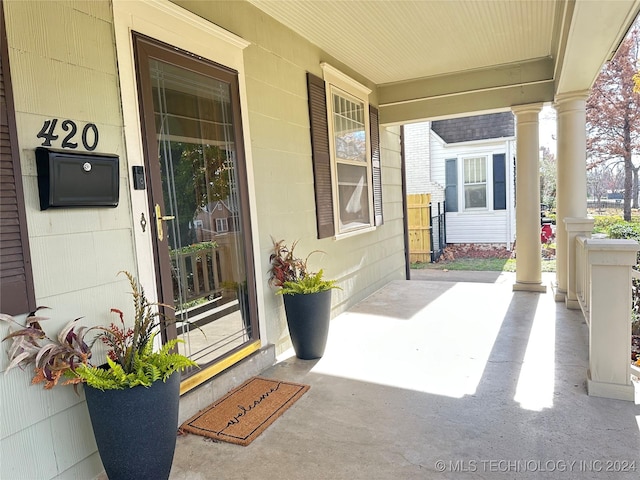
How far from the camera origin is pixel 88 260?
201 cm

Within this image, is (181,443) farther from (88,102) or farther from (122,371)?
(88,102)

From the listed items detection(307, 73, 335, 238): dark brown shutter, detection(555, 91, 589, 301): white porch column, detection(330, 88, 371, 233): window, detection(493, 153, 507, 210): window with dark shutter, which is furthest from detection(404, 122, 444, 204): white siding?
detection(307, 73, 335, 238): dark brown shutter

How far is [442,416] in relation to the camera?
2.42m

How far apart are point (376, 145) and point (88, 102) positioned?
424 centimetres

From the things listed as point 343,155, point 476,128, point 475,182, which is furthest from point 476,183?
point 343,155

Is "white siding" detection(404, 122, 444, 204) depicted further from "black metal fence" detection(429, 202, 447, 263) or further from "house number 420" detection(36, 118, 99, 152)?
"house number 420" detection(36, 118, 99, 152)

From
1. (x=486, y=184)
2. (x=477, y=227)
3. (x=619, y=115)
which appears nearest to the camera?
(x=619, y=115)

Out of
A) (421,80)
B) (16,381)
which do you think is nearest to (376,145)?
(421,80)

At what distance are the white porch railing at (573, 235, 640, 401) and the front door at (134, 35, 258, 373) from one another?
88.3 inches

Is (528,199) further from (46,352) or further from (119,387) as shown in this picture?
(46,352)

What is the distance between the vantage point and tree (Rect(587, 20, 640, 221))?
10.1 metres

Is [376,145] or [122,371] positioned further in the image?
[376,145]

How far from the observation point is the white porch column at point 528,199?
5.25 meters

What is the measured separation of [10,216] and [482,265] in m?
8.50
